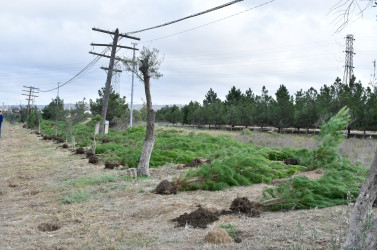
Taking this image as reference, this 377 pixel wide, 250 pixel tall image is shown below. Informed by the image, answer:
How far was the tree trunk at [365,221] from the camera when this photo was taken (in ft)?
11.0

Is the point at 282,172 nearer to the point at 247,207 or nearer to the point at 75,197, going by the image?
the point at 247,207

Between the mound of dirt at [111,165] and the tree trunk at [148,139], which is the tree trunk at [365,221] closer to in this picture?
the tree trunk at [148,139]

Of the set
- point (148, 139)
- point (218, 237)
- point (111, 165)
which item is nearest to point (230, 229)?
point (218, 237)

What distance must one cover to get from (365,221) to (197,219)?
2.71 meters

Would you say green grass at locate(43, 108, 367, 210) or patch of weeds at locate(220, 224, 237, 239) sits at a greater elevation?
green grass at locate(43, 108, 367, 210)

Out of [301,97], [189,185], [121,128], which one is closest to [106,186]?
[189,185]

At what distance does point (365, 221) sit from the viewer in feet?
11.1

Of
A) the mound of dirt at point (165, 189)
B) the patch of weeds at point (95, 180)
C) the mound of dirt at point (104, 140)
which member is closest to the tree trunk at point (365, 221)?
the mound of dirt at point (165, 189)

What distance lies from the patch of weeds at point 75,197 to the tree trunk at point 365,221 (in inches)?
225

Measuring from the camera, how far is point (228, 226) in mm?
5250

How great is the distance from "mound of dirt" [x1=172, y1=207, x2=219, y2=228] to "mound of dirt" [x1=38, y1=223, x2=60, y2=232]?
6.52 ft

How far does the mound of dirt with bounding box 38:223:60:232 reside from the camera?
5861mm

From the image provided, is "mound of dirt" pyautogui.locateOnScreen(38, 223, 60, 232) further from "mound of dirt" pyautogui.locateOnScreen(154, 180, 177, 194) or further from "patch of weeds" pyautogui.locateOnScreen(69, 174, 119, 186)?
"patch of weeds" pyautogui.locateOnScreen(69, 174, 119, 186)

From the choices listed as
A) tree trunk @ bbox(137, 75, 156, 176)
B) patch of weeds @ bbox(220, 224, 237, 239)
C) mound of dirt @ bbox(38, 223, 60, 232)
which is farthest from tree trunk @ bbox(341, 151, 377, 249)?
tree trunk @ bbox(137, 75, 156, 176)
